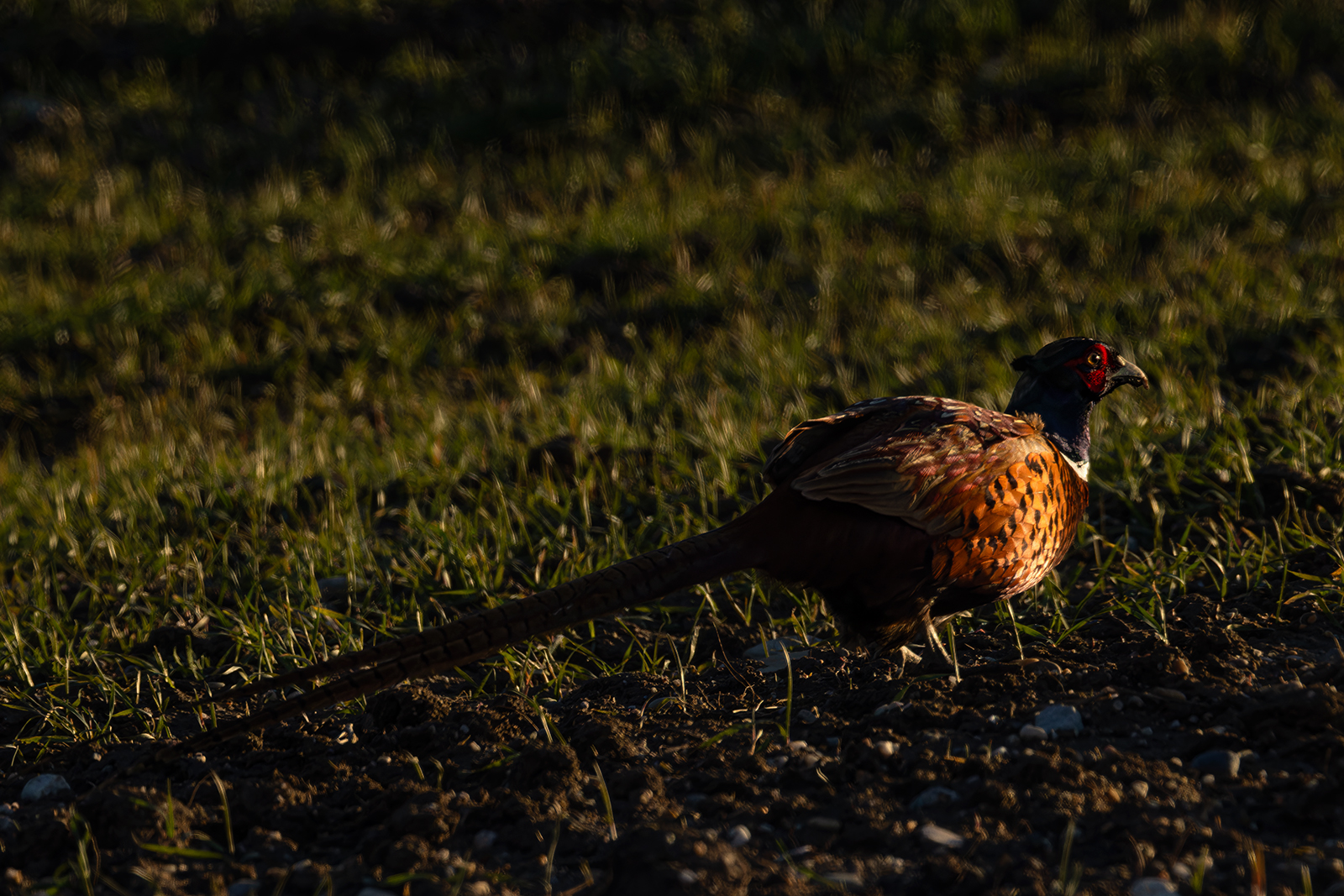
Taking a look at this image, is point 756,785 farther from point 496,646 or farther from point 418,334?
point 418,334

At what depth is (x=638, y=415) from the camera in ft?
17.1

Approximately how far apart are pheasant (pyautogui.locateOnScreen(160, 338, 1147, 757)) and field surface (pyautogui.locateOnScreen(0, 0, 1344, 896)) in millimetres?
218

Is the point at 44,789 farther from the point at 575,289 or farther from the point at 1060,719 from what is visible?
the point at 575,289

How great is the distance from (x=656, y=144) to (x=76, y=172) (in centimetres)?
403

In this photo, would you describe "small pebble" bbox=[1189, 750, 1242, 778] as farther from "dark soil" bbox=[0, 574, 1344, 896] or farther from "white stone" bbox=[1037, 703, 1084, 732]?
"white stone" bbox=[1037, 703, 1084, 732]

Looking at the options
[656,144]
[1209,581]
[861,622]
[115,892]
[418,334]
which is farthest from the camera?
[656,144]

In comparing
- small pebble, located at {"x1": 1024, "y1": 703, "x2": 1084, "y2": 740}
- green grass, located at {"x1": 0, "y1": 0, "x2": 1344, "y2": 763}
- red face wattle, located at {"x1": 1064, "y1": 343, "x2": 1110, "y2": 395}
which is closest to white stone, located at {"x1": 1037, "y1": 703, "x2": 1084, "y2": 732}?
small pebble, located at {"x1": 1024, "y1": 703, "x2": 1084, "y2": 740}

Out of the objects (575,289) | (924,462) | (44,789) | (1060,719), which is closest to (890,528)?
(924,462)

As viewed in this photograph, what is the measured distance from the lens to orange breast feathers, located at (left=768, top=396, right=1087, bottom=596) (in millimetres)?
2969

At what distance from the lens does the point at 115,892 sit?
233 centimetres

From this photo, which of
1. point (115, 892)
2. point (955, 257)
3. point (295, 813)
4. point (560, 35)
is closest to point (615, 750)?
point (295, 813)

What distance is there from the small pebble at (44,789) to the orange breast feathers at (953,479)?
185cm

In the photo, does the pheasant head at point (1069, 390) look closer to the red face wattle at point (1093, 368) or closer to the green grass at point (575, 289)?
the red face wattle at point (1093, 368)

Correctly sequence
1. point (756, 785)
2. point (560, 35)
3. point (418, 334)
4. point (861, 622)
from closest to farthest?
point (756, 785)
point (861, 622)
point (418, 334)
point (560, 35)
